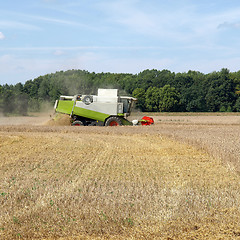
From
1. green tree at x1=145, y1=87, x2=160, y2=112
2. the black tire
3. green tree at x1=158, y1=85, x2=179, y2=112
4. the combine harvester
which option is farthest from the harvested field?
green tree at x1=145, y1=87, x2=160, y2=112

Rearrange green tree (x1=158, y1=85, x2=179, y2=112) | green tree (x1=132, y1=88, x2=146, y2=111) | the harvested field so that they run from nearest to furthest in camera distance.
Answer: the harvested field → green tree (x1=158, y1=85, x2=179, y2=112) → green tree (x1=132, y1=88, x2=146, y2=111)

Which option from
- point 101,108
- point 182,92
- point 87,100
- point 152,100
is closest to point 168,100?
point 152,100

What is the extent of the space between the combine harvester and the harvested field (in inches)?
441

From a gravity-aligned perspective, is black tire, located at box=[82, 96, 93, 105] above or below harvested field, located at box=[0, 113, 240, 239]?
above

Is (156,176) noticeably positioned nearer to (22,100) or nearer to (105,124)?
(105,124)

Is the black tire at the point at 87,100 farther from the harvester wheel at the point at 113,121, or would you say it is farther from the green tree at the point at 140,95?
the green tree at the point at 140,95

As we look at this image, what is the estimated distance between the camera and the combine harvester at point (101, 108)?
88.9 feet

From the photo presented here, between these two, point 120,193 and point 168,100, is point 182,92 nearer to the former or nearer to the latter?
point 168,100

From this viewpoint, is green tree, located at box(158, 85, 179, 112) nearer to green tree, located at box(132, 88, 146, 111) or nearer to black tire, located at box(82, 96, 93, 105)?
green tree, located at box(132, 88, 146, 111)

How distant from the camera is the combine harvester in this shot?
88.9 feet

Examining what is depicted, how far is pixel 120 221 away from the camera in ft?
20.6

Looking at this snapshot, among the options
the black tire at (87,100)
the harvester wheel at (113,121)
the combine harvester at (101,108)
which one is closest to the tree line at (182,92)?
the combine harvester at (101,108)

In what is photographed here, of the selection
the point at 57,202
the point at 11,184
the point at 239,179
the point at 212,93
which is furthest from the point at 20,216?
the point at 212,93

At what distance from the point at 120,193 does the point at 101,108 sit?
765 inches
